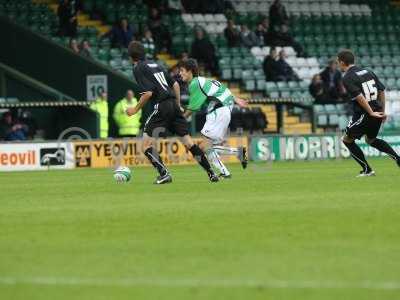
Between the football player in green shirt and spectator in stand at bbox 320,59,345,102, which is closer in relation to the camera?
the football player in green shirt

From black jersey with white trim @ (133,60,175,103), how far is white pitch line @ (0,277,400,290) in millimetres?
10584

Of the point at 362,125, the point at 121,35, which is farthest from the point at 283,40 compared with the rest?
the point at 362,125

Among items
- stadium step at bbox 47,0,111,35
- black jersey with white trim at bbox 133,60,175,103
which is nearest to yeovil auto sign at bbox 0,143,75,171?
stadium step at bbox 47,0,111,35

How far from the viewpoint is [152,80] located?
63.1 ft

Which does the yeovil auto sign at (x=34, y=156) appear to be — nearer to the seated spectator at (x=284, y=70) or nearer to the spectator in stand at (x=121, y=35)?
the spectator in stand at (x=121, y=35)

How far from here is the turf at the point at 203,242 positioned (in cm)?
814

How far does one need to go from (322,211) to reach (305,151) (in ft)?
59.7

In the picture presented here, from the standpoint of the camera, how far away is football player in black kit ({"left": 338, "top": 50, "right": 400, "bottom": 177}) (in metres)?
19.8

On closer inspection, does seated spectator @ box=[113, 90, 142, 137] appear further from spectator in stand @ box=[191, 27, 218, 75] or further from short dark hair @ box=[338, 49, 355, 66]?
short dark hair @ box=[338, 49, 355, 66]

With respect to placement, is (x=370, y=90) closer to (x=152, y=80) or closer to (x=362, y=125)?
(x=362, y=125)

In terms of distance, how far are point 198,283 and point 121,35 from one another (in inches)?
1030

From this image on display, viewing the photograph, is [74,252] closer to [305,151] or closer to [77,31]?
[305,151]

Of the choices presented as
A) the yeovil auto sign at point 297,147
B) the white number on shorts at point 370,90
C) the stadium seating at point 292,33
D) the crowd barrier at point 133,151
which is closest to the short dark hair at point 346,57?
the white number on shorts at point 370,90

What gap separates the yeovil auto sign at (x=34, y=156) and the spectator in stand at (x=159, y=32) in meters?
7.20
